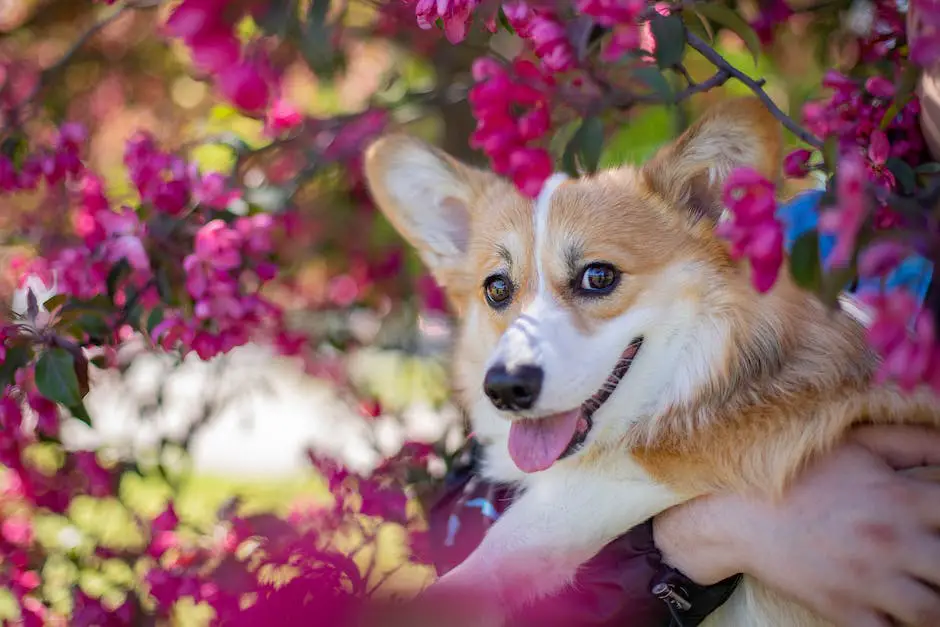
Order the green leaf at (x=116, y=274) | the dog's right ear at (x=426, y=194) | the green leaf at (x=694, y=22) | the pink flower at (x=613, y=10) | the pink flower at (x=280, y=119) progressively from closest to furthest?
the pink flower at (x=613, y=10)
the green leaf at (x=694, y=22)
the green leaf at (x=116, y=274)
the dog's right ear at (x=426, y=194)
the pink flower at (x=280, y=119)

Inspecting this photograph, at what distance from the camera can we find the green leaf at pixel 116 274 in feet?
5.28

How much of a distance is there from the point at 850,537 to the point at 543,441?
1.74 feet

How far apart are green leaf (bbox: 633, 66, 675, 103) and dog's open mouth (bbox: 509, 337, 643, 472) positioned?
0.60 meters

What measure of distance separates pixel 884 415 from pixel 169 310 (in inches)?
50.2

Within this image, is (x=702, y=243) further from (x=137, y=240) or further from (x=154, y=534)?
(x=154, y=534)

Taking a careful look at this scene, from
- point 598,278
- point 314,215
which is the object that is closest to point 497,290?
point 598,278

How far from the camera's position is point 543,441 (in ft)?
5.24

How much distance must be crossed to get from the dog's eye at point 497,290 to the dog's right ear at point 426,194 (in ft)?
0.67

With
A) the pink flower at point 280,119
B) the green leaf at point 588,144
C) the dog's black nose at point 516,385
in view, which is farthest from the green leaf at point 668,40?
the pink flower at point 280,119

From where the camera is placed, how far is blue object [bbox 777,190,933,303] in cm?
116

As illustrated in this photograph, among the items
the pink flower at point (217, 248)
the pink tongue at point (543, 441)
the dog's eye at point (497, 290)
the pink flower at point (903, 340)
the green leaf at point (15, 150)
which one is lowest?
the pink tongue at point (543, 441)

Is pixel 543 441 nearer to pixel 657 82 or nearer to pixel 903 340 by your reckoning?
pixel 657 82

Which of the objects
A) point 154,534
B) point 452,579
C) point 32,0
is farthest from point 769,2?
point 32,0

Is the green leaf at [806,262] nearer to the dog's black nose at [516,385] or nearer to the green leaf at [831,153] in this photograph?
the green leaf at [831,153]
